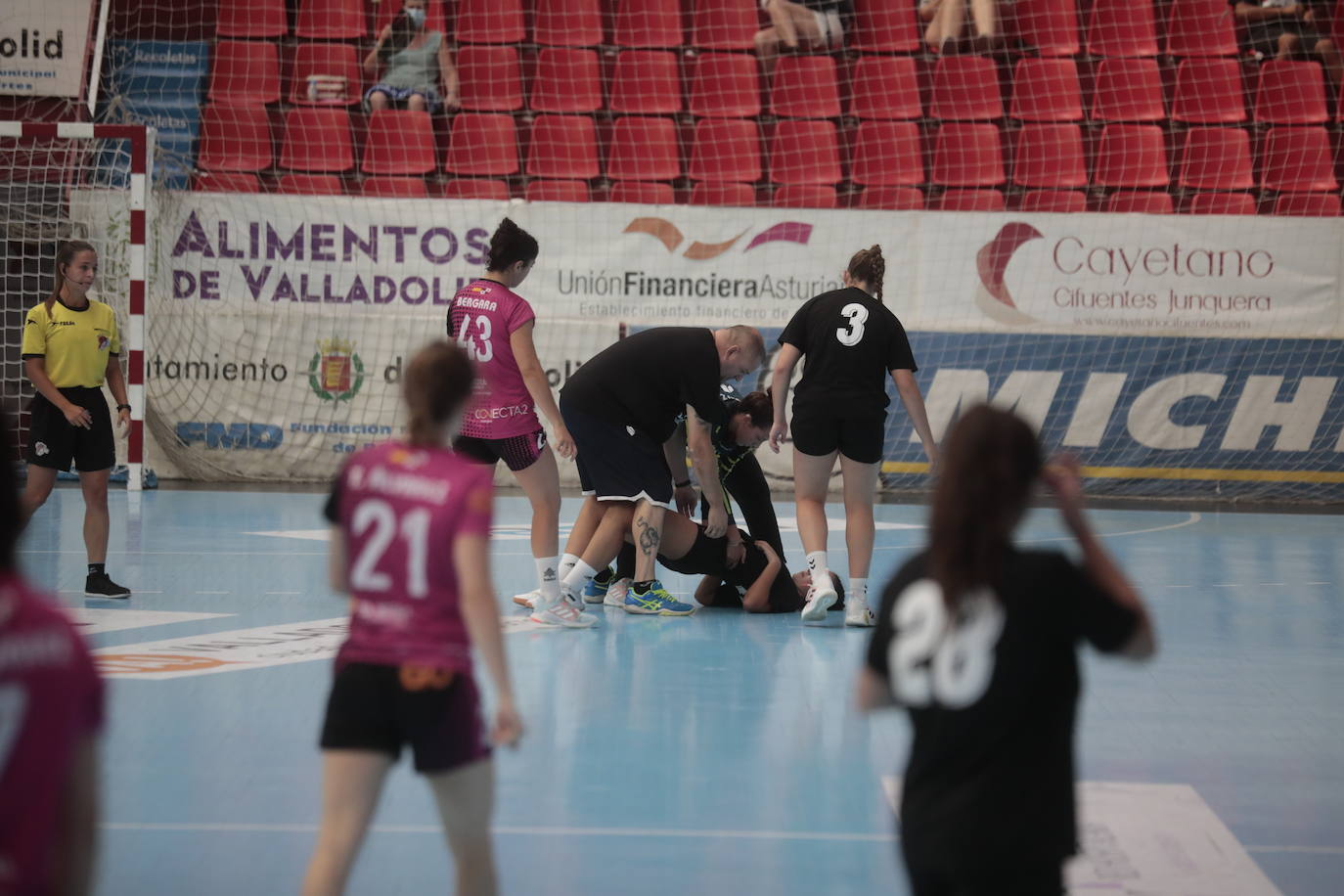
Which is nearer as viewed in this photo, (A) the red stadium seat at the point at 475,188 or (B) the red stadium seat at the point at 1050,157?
(A) the red stadium seat at the point at 475,188

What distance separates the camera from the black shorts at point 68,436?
748cm

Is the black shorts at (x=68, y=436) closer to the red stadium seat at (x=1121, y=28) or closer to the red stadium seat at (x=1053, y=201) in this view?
the red stadium seat at (x=1053, y=201)

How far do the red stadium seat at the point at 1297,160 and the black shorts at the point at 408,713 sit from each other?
15201mm

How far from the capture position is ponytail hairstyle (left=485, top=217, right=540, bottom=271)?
22.7ft

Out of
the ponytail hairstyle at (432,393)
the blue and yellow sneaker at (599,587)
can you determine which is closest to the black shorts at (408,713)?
the ponytail hairstyle at (432,393)

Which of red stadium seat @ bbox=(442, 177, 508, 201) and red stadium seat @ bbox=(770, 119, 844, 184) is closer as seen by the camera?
red stadium seat @ bbox=(442, 177, 508, 201)

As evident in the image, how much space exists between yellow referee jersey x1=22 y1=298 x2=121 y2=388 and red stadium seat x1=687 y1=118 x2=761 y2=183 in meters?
8.98

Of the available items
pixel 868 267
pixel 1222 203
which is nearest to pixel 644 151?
pixel 1222 203

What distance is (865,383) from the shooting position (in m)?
7.28

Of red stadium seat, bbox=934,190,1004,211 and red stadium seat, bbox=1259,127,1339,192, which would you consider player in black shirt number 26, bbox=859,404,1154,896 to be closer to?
red stadium seat, bbox=934,190,1004,211

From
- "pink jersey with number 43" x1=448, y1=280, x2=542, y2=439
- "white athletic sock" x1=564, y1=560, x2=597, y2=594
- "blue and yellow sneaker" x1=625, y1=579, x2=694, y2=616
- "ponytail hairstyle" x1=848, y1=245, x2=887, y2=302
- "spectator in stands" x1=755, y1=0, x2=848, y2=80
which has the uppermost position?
"spectator in stands" x1=755, y1=0, x2=848, y2=80

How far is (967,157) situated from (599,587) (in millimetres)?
9330

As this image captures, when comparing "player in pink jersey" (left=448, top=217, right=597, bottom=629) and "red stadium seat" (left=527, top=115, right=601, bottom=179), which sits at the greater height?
"red stadium seat" (left=527, top=115, right=601, bottom=179)

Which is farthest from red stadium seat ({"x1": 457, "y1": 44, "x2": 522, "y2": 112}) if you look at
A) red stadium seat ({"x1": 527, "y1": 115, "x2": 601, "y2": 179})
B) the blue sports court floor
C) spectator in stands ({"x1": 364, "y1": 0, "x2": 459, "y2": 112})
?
the blue sports court floor
